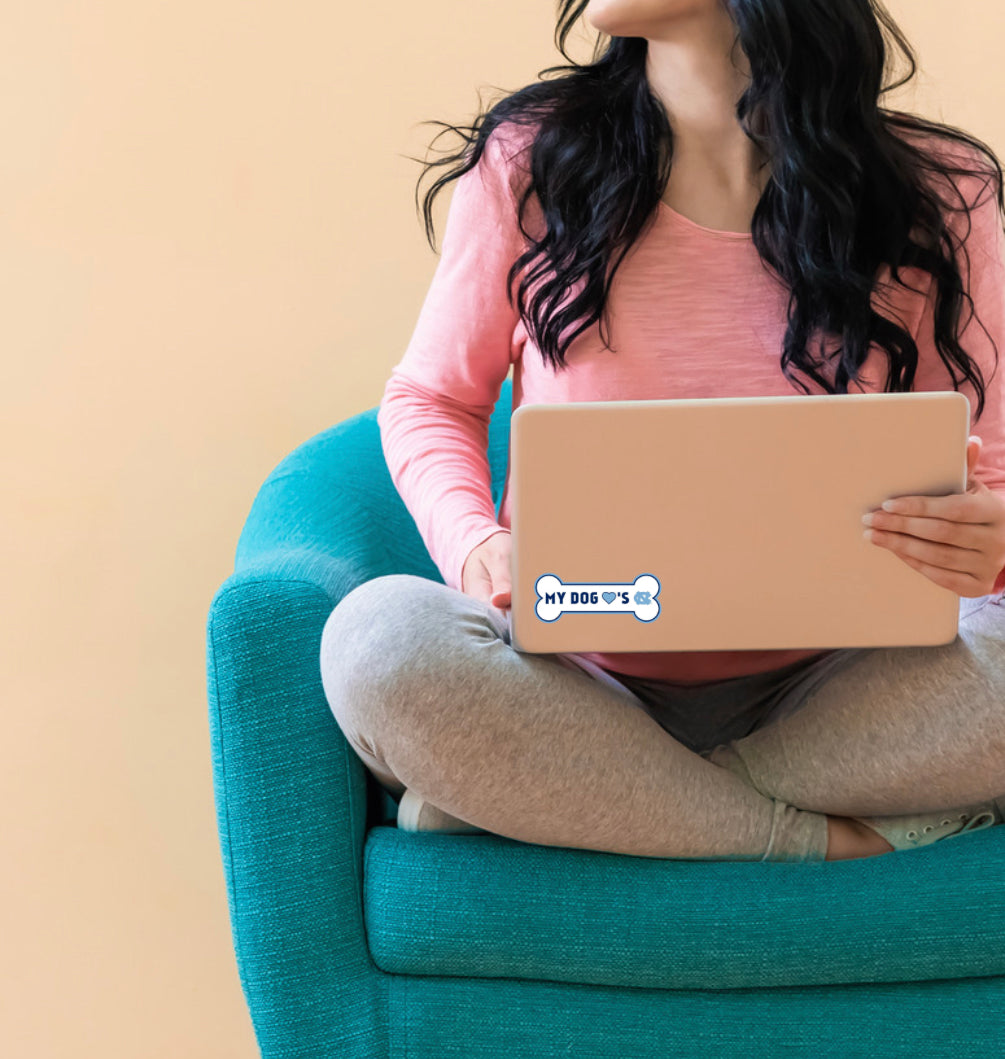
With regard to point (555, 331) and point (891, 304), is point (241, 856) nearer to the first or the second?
point (555, 331)

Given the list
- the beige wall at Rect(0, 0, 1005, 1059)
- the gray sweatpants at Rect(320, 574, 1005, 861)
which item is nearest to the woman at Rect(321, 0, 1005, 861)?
the gray sweatpants at Rect(320, 574, 1005, 861)

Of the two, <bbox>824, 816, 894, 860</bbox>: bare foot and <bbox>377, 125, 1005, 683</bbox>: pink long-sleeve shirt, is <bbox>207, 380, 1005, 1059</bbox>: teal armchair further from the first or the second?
<bbox>377, 125, 1005, 683</bbox>: pink long-sleeve shirt

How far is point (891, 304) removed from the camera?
1.21m

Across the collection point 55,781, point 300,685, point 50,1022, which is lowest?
point 50,1022

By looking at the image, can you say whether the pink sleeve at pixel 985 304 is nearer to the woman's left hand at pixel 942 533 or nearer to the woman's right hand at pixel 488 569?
the woman's left hand at pixel 942 533

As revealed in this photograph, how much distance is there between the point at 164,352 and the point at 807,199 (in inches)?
32.4

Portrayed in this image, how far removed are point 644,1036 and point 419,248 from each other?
3.33 ft

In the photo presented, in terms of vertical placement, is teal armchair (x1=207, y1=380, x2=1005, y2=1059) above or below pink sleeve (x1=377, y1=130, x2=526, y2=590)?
below

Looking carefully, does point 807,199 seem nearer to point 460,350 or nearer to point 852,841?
point 460,350

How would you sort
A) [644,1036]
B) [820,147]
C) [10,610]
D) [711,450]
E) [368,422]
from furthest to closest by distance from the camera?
[10,610]
[368,422]
[820,147]
[644,1036]
[711,450]

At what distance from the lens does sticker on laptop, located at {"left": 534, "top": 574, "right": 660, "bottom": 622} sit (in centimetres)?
92

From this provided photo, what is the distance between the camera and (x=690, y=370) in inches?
46.4

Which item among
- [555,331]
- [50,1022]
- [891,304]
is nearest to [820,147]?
[891,304]

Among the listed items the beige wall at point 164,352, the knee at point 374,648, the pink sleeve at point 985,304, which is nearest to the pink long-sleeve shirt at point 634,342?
the pink sleeve at point 985,304
